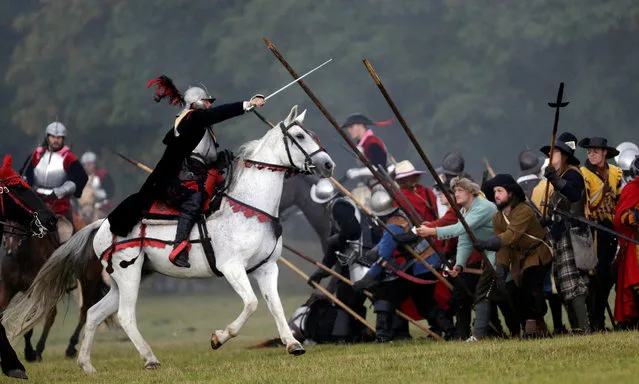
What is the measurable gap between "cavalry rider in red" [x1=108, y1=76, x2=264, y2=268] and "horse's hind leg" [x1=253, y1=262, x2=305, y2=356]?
26.2 inches

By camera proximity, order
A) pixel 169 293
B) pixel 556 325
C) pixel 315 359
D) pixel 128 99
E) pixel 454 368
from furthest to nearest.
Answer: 1. pixel 128 99
2. pixel 169 293
3. pixel 556 325
4. pixel 315 359
5. pixel 454 368

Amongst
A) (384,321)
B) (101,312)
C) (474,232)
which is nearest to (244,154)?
(101,312)

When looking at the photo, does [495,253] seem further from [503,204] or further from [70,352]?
[70,352]

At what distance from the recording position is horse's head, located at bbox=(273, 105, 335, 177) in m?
13.0

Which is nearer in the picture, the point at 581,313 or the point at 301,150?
the point at 301,150

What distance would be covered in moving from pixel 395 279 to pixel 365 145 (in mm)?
4494

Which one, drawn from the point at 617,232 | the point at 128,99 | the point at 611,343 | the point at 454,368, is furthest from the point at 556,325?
the point at 128,99

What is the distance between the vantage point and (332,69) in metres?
33.6

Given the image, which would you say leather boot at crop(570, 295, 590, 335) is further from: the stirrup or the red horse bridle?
the red horse bridle

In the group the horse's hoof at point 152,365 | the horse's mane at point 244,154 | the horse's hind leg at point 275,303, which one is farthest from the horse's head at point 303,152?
the horse's hoof at point 152,365

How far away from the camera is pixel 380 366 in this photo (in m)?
11.6

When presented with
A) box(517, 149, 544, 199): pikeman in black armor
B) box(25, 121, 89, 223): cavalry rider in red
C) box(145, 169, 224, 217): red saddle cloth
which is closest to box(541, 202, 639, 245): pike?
box(145, 169, 224, 217): red saddle cloth

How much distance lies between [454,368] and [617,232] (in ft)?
9.48

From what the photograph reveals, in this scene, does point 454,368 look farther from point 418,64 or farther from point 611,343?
point 418,64
